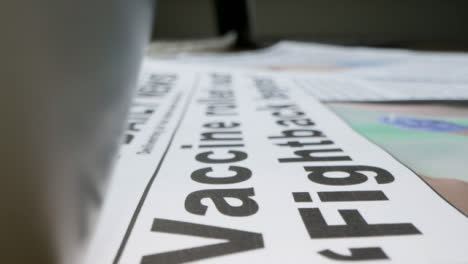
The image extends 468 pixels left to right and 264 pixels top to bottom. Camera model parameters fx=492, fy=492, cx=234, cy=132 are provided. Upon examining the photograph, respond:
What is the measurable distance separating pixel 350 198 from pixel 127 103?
0.09 meters

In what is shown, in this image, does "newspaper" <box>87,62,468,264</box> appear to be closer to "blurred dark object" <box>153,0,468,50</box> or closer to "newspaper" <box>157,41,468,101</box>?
"newspaper" <box>157,41,468,101</box>

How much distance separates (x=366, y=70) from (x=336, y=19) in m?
1.27

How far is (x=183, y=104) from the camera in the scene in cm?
37

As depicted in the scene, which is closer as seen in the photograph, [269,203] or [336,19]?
[269,203]

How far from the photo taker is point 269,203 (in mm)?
163

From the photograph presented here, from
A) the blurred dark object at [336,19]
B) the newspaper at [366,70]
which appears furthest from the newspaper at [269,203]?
the blurred dark object at [336,19]

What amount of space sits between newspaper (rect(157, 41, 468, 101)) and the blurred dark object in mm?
952

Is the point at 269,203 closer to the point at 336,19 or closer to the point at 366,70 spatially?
the point at 366,70

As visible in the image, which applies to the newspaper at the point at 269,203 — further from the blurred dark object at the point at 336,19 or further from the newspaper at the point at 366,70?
the blurred dark object at the point at 336,19

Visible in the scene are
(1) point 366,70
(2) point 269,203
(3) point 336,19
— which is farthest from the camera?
(3) point 336,19

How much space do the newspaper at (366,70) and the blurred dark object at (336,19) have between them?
37.5 inches

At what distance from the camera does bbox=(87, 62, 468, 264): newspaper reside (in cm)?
13

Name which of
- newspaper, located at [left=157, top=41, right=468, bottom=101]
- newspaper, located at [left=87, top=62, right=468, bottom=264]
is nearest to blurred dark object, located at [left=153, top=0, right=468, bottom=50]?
newspaper, located at [left=157, top=41, right=468, bottom=101]

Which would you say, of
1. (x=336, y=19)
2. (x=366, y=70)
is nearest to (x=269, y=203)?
(x=366, y=70)
